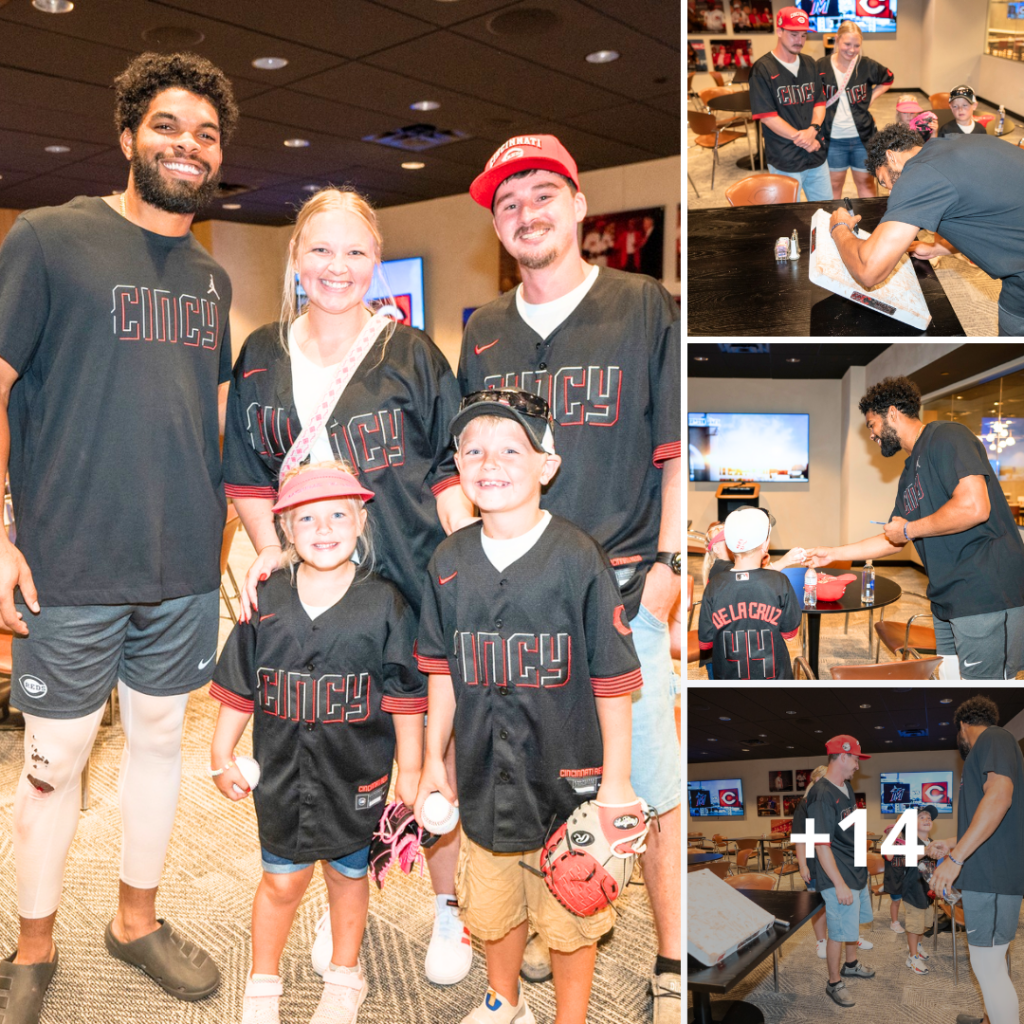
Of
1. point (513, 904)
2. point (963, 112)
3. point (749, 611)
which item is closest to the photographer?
point (963, 112)

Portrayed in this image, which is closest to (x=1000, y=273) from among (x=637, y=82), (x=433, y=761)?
(x=433, y=761)

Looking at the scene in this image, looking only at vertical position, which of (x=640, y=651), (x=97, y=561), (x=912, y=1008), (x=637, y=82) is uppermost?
(x=637, y=82)

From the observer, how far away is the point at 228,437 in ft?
6.84

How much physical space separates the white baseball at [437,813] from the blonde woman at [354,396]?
0.39 meters

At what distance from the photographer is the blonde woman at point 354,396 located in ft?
6.24

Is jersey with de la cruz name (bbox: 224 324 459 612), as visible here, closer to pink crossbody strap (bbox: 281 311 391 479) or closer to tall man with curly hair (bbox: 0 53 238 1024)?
pink crossbody strap (bbox: 281 311 391 479)

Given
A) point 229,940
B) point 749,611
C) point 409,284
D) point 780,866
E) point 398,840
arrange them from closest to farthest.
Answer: point 749,611
point 780,866
point 398,840
point 229,940
point 409,284

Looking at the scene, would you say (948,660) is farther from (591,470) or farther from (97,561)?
(97,561)

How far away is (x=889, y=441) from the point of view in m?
1.25

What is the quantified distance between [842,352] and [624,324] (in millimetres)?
568

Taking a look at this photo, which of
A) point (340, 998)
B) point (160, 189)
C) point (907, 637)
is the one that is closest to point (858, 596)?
point (907, 637)

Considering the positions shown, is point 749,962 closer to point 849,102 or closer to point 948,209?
point 948,209

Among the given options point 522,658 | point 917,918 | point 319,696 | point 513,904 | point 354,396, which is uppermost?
point 354,396

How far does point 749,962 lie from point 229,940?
4.80 feet
